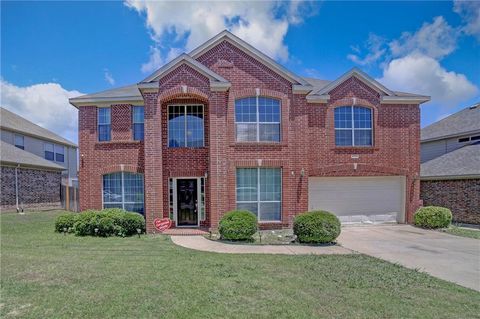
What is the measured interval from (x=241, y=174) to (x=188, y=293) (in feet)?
29.3

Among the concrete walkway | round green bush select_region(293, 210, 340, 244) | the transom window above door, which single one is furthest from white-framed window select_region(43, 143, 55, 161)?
round green bush select_region(293, 210, 340, 244)

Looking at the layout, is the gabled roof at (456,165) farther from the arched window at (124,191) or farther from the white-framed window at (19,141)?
the white-framed window at (19,141)

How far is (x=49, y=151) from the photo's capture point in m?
32.8

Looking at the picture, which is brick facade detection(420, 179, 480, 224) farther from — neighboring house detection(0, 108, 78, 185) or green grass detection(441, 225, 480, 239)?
neighboring house detection(0, 108, 78, 185)

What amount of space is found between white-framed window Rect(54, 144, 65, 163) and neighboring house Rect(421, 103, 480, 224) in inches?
1337

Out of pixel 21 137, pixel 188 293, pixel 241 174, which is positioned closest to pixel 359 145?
pixel 241 174

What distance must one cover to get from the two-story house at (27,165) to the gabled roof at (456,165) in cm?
2760

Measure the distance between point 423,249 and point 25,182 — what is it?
26.0 m

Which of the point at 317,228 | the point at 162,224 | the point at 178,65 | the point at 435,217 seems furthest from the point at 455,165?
the point at 162,224

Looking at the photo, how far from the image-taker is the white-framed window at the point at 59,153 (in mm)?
34156

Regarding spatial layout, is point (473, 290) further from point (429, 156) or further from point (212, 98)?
point (429, 156)

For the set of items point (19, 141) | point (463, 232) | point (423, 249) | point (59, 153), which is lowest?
point (463, 232)

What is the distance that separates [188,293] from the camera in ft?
19.7

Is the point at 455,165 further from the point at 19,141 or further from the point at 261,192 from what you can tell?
the point at 19,141
